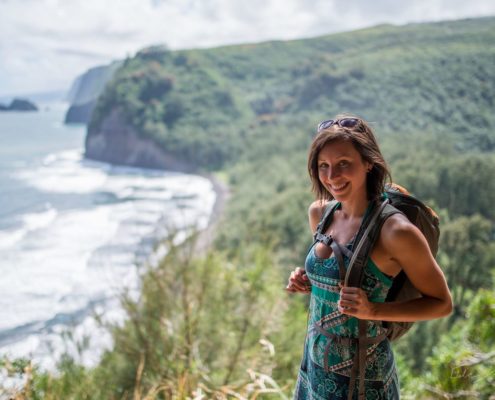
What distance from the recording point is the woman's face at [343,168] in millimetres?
1456

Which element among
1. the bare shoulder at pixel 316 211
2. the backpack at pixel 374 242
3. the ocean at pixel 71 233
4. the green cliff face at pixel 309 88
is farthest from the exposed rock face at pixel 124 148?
the backpack at pixel 374 242

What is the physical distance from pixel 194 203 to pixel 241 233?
13461 mm

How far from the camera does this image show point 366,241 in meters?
1.36

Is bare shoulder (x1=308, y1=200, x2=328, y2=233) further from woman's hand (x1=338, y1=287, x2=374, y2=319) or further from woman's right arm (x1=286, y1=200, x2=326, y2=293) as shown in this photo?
woman's hand (x1=338, y1=287, x2=374, y2=319)

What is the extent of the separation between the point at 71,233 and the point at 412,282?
2614 cm

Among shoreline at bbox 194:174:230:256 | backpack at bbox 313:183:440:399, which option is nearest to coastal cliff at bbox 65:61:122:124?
shoreline at bbox 194:174:230:256

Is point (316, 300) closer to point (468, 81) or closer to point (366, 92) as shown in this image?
point (468, 81)

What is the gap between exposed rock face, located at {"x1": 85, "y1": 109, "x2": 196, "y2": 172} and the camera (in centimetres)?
5359

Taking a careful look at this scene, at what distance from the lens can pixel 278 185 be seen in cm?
3700

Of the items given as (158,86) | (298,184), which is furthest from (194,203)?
(158,86)

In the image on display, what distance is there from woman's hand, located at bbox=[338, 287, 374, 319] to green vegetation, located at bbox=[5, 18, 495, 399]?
3.17 ft

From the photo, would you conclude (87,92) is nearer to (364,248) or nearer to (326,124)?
(326,124)

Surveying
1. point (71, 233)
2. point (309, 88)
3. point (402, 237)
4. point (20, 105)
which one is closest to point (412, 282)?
point (402, 237)

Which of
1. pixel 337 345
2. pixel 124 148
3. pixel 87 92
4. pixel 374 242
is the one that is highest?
pixel 87 92
